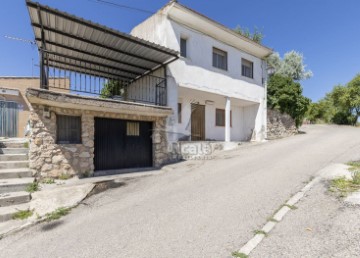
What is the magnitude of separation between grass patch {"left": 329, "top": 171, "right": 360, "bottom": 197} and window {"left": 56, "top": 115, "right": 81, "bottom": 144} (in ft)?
25.4

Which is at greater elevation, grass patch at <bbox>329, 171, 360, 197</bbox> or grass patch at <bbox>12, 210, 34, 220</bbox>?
grass patch at <bbox>329, 171, 360, 197</bbox>

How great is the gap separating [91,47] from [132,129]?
3587mm

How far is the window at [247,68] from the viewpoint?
1460 centimetres

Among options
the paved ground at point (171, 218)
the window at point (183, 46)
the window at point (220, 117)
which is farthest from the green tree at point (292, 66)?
the paved ground at point (171, 218)

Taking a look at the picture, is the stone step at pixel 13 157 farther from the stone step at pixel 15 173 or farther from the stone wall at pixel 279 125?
the stone wall at pixel 279 125

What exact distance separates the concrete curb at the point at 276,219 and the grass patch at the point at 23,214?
444cm

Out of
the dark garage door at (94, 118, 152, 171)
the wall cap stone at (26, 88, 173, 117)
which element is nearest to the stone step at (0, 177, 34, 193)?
the wall cap stone at (26, 88, 173, 117)

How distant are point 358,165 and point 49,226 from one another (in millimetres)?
8682

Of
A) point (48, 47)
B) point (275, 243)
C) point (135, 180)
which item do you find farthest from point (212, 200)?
point (48, 47)

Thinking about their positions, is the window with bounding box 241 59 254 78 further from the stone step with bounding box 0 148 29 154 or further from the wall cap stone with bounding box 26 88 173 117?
the stone step with bounding box 0 148 29 154

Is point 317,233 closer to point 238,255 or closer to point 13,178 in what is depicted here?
point 238,255

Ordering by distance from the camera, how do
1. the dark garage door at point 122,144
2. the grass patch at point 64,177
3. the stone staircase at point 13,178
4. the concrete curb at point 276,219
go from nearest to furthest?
the concrete curb at point 276,219, the stone staircase at point 13,178, the grass patch at point 64,177, the dark garage door at point 122,144

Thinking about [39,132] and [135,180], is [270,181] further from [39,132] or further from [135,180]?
[39,132]

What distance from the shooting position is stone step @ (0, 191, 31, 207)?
17.0 ft
